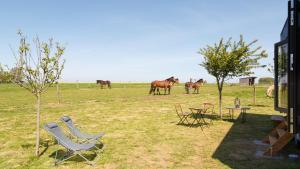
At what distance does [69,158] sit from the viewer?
7.90 m

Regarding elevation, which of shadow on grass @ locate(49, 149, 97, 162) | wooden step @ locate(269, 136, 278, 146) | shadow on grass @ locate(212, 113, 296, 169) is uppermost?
wooden step @ locate(269, 136, 278, 146)

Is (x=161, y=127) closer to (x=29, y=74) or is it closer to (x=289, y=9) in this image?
(x=29, y=74)

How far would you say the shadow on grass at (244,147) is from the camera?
732 cm

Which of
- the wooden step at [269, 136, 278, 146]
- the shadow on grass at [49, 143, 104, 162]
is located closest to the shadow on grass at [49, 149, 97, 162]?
the shadow on grass at [49, 143, 104, 162]

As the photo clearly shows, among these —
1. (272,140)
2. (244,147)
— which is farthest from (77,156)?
(272,140)

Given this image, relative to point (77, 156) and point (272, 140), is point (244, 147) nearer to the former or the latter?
point (272, 140)

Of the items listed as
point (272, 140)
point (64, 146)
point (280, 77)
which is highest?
point (280, 77)

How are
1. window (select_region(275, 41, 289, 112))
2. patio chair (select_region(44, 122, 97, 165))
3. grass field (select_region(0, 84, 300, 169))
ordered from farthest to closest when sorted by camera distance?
window (select_region(275, 41, 289, 112)) < grass field (select_region(0, 84, 300, 169)) < patio chair (select_region(44, 122, 97, 165))

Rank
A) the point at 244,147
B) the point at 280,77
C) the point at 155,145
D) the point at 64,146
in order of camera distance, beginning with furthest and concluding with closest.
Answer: the point at 155,145 → the point at 244,147 → the point at 280,77 → the point at 64,146

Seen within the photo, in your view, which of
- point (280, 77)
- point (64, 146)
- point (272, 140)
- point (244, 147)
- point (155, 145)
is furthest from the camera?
Answer: point (155, 145)

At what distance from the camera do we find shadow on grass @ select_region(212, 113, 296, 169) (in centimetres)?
732

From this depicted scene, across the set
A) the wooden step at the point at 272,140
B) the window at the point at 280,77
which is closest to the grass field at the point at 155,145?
the wooden step at the point at 272,140

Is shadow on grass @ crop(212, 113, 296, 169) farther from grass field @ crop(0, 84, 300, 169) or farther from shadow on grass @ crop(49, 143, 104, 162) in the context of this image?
shadow on grass @ crop(49, 143, 104, 162)

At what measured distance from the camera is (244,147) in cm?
906
